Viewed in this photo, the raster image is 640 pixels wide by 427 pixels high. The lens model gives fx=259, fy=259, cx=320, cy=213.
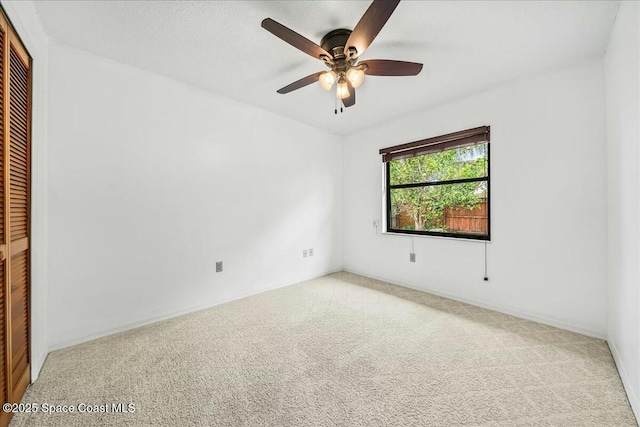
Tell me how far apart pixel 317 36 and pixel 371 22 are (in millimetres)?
640

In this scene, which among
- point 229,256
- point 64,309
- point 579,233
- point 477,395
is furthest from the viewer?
point 229,256

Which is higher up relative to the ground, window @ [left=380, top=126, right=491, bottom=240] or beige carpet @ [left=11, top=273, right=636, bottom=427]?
window @ [left=380, top=126, right=491, bottom=240]

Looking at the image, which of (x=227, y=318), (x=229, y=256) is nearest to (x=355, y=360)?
(x=227, y=318)

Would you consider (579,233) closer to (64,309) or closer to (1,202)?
(1,202)

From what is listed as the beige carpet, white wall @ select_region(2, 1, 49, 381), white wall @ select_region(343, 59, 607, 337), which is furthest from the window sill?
white wall @ select_region(2, 1, 49, 381)

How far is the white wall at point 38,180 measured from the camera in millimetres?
1674

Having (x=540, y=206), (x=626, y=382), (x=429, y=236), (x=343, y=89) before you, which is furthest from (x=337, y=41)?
(x=626, y=382)

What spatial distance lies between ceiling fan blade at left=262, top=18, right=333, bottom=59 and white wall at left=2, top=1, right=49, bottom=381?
1.49 m

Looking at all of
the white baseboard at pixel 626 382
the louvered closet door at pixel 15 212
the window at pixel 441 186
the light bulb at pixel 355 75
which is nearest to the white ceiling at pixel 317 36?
the light bulb at pixel 355 75

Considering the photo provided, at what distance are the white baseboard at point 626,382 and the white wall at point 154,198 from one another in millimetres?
3098

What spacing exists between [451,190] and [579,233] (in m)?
1.25

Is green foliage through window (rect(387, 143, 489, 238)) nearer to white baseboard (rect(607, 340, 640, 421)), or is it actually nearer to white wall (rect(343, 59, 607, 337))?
white wall (rect(343, 59, 607, 337))

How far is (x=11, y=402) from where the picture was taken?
1362 millimetres

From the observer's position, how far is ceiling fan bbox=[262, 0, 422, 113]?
4.93ft
